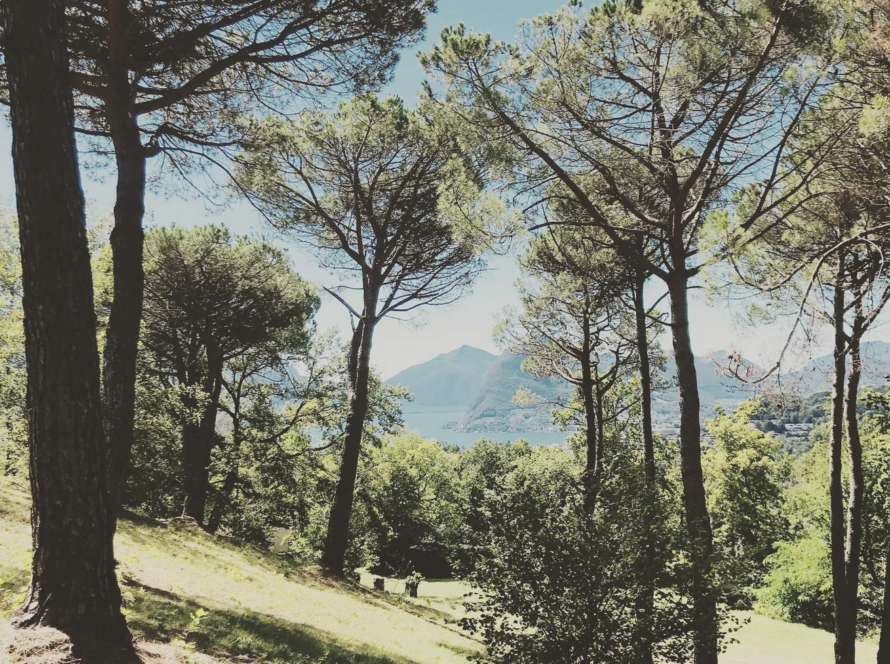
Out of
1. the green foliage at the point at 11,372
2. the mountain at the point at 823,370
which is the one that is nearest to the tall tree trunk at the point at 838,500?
the mountain at the point at 823,370

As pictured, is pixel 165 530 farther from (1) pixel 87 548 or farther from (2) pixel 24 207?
(2) pixel 24 207

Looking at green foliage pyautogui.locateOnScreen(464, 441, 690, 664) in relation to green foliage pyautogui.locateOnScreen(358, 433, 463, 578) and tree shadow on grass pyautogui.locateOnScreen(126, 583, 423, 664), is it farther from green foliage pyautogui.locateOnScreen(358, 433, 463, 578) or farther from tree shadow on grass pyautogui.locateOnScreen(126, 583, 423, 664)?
green foliage pyautogui.locateOnScreen(358, 433, 463, 578)

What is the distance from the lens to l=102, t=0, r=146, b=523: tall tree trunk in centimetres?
441

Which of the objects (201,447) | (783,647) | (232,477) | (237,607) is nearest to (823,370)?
(237,607)

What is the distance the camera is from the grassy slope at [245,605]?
435 centimetres

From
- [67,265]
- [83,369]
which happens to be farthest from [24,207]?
[83,369]

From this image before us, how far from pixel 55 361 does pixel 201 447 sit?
44.4ft

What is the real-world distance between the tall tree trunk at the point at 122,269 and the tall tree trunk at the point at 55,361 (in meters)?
1.44

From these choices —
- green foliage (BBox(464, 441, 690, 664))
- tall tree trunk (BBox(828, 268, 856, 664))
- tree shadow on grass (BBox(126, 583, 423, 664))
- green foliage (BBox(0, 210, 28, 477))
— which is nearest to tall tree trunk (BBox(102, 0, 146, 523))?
tree shadow on grass (BBox(126, 583, 423, 664))

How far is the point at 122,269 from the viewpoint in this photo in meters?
4.62

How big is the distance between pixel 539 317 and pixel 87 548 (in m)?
11.2

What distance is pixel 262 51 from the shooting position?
6.05 m

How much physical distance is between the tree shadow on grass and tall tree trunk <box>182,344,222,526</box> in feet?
31.9

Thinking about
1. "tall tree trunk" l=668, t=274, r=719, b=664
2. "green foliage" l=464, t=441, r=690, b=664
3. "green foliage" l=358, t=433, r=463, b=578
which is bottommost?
"green foliage" l=358, t=433, r=463, b=578
